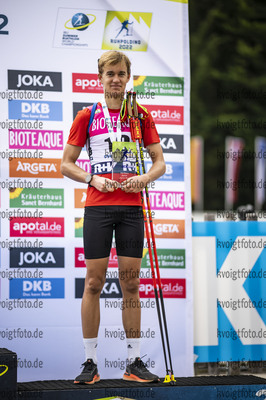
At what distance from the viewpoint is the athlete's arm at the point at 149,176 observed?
4801 millimetres

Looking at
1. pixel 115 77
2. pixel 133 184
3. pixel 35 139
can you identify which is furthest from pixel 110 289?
pixel 115 77

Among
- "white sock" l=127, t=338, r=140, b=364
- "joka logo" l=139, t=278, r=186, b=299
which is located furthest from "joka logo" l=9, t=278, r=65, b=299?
"white sock" l=127, t=338, r=140, b=364

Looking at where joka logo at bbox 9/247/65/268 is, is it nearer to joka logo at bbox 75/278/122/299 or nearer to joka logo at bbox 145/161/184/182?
joka logo at bbox 75/278/122/299

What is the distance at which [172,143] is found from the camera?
6.17 m

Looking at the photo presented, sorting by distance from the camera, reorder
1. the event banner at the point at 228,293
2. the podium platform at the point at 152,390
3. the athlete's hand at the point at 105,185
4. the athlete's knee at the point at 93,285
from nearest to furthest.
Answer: the podium platform at the point at 152,390
the athlete's hand at the point at 105,185
the athlete's knee at the point at 93,285
the event banner at the point at 228,293

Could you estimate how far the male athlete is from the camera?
4.86 metres

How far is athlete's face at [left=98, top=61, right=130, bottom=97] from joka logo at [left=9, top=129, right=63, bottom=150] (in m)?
1.17

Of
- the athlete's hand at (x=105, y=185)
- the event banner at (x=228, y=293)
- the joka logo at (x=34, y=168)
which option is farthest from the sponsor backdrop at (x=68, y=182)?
the athlete's hand at (x=105, y=185)

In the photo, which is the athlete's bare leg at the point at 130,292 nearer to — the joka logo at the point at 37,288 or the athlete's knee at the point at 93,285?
the athlete's knee at the point at 93,285

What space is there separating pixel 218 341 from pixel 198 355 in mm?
212

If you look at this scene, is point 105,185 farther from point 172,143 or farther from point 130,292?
point 172,143

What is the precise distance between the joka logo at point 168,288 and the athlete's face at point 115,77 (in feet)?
6.13

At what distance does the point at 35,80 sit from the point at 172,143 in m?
1.27

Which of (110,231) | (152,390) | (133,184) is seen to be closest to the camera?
(152,390)
